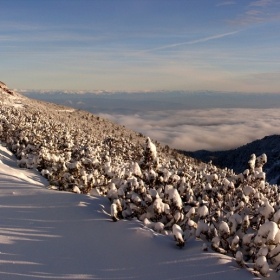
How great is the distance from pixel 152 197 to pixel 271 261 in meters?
3.35

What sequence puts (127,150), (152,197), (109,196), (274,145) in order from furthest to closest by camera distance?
(274,145) → (127,150) → (109,196) → (152,197)

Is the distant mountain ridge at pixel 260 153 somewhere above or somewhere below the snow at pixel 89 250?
below

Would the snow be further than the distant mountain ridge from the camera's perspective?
No

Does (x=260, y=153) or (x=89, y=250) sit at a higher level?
(x=89, y=250)

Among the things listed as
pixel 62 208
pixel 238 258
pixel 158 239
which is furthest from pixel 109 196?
pixel 238 258

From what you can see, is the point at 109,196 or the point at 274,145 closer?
the point at 109,196

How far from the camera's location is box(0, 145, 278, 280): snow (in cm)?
495

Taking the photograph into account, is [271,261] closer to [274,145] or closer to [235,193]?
[235,193]

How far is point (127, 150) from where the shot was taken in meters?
34.2

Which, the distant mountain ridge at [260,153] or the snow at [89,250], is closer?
the snow at [89,250]

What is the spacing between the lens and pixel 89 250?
5.79m

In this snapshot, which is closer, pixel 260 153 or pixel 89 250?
pixel 89 250

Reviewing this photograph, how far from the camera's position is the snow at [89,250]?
495cm

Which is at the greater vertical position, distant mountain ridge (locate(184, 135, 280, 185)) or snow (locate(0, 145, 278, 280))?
snow (locate(0, 145, 278, 280))
